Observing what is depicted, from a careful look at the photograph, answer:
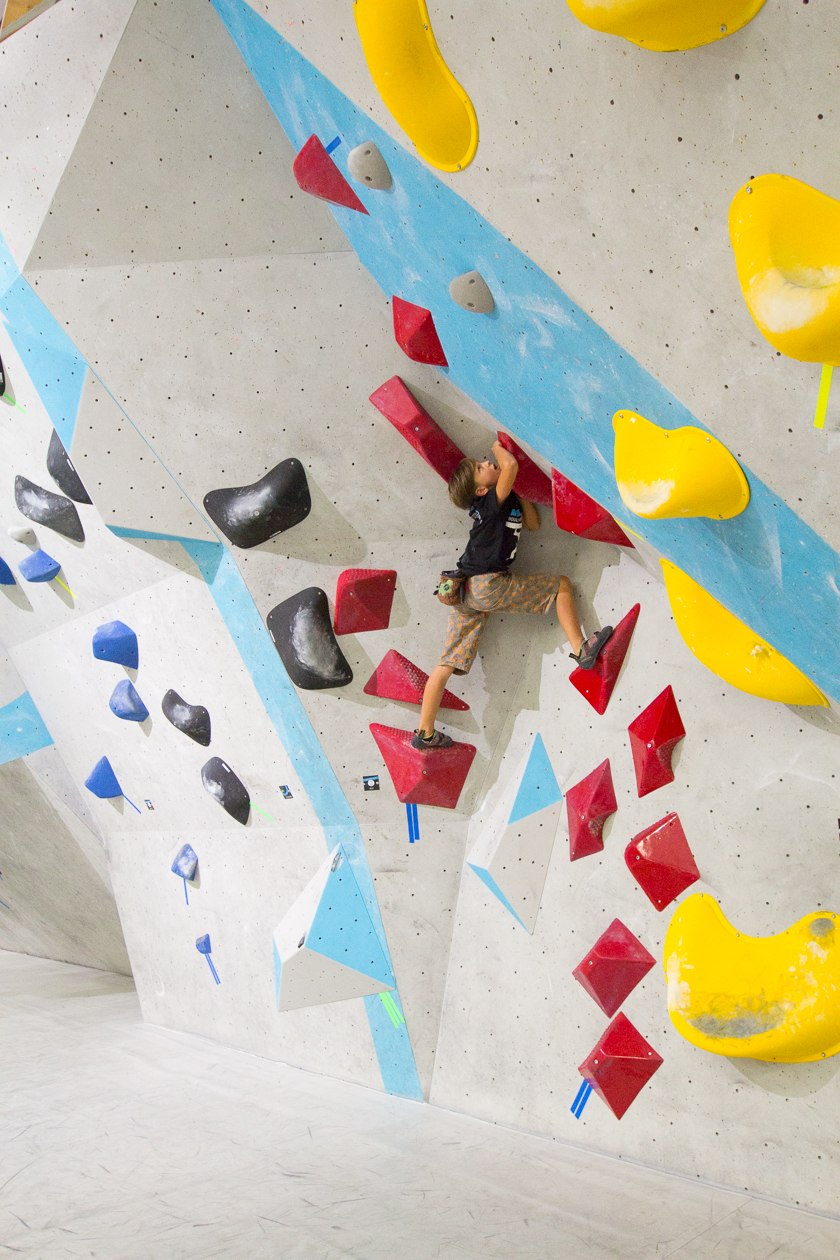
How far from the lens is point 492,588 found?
8.84 feet

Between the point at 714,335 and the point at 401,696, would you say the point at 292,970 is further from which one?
the point at 714,335

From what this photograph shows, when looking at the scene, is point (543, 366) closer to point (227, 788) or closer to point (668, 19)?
point (668, 19)

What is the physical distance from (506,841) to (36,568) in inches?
86.8

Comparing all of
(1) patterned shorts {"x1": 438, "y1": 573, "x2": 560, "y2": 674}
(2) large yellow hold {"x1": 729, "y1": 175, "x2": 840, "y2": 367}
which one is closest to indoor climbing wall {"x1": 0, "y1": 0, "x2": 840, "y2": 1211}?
(2) large yellow hold {"x1": 729, "y1": 175, "x2": 840, "y2": 367}

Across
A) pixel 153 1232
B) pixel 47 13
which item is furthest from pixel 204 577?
pixel 153 1232

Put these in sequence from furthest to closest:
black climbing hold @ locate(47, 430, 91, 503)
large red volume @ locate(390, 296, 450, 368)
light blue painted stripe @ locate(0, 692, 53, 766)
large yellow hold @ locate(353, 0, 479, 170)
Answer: light blue painted stripe @ locate(0, 692, 53, 766) → black climbing hold @ locate(47, 430, 91, 503) → large red volume @ locate(390, 296, 450, 368) → large yellow hold @ locate(353, 0, 479, 170)

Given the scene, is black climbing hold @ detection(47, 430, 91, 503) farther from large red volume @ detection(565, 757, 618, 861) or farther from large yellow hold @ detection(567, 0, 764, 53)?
large yellow hold @ detection(567, 0, 764, 53)

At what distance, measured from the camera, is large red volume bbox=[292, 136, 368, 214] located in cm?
214

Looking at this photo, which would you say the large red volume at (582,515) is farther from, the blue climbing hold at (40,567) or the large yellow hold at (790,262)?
the blue climbing hold at (40,567)

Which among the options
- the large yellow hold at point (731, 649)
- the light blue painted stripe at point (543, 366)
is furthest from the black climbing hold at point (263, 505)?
the large yellow hold at point (731, 649)

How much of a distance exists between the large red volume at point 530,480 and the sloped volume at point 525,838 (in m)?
0.76

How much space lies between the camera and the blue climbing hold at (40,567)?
12.1ft

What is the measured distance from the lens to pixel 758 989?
2.21 m

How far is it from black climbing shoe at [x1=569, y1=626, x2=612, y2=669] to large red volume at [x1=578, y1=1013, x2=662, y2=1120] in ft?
3.31
